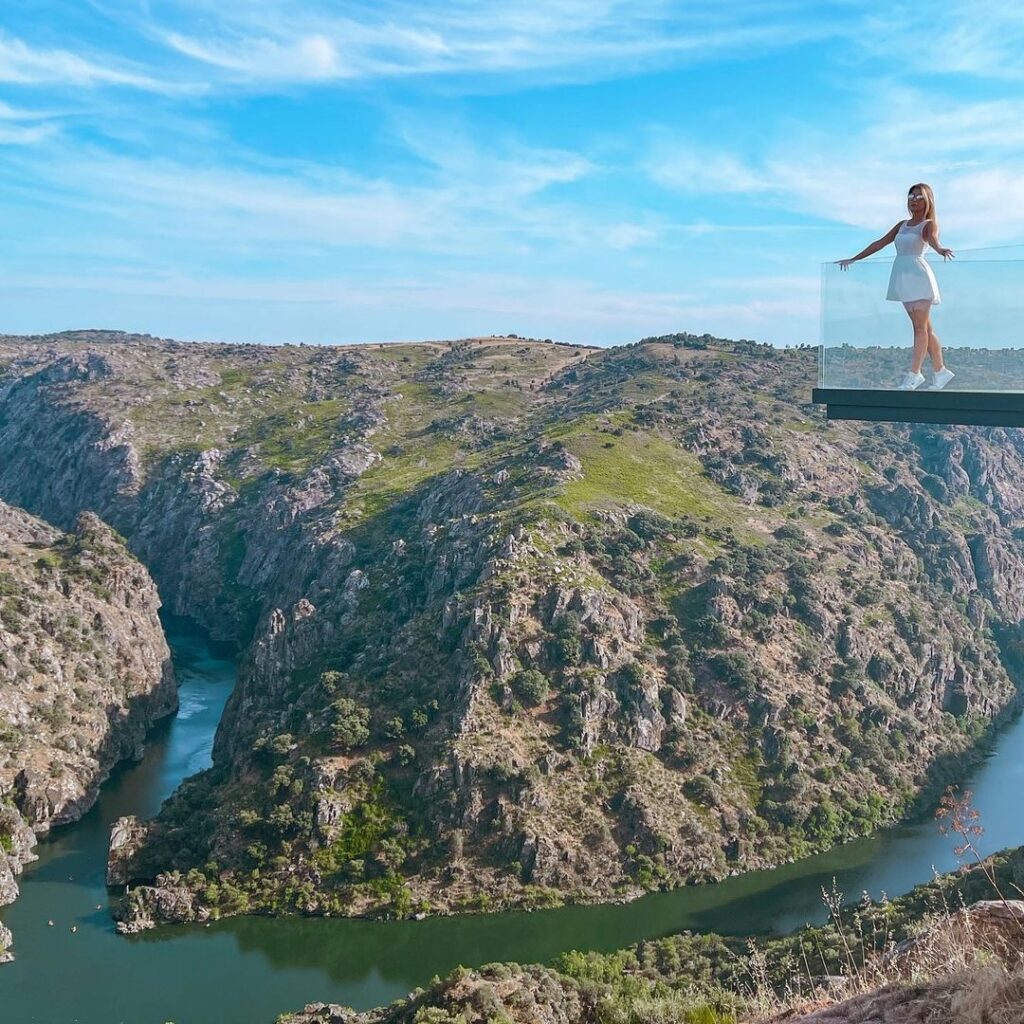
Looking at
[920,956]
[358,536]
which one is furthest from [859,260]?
[358,536]

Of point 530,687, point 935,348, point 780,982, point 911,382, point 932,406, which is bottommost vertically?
point 780,982

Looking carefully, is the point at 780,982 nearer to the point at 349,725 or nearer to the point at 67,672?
the point at 349,725

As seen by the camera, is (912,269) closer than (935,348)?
Yes

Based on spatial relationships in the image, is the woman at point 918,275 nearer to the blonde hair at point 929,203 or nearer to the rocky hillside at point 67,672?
the blonde hair at point 929,203

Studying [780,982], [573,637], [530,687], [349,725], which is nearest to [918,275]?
[780,982]

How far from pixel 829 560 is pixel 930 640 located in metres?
11.3

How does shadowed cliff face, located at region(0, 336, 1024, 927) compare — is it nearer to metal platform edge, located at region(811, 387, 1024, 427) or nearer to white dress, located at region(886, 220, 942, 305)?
metal platform edge, located at region(811, 387, 1024, 427)

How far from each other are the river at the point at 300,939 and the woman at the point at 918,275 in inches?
1760

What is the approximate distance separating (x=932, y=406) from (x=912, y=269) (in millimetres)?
2019

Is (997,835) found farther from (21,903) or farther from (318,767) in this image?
(21,903)

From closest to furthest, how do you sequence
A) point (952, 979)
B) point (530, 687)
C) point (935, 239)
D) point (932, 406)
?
point (952, 979), point (935, 239), point (932, 406), point (530, 687)

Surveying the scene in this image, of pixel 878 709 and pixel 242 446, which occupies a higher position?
pixel 242 446

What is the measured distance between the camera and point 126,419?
151 meters

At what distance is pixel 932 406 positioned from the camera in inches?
550
